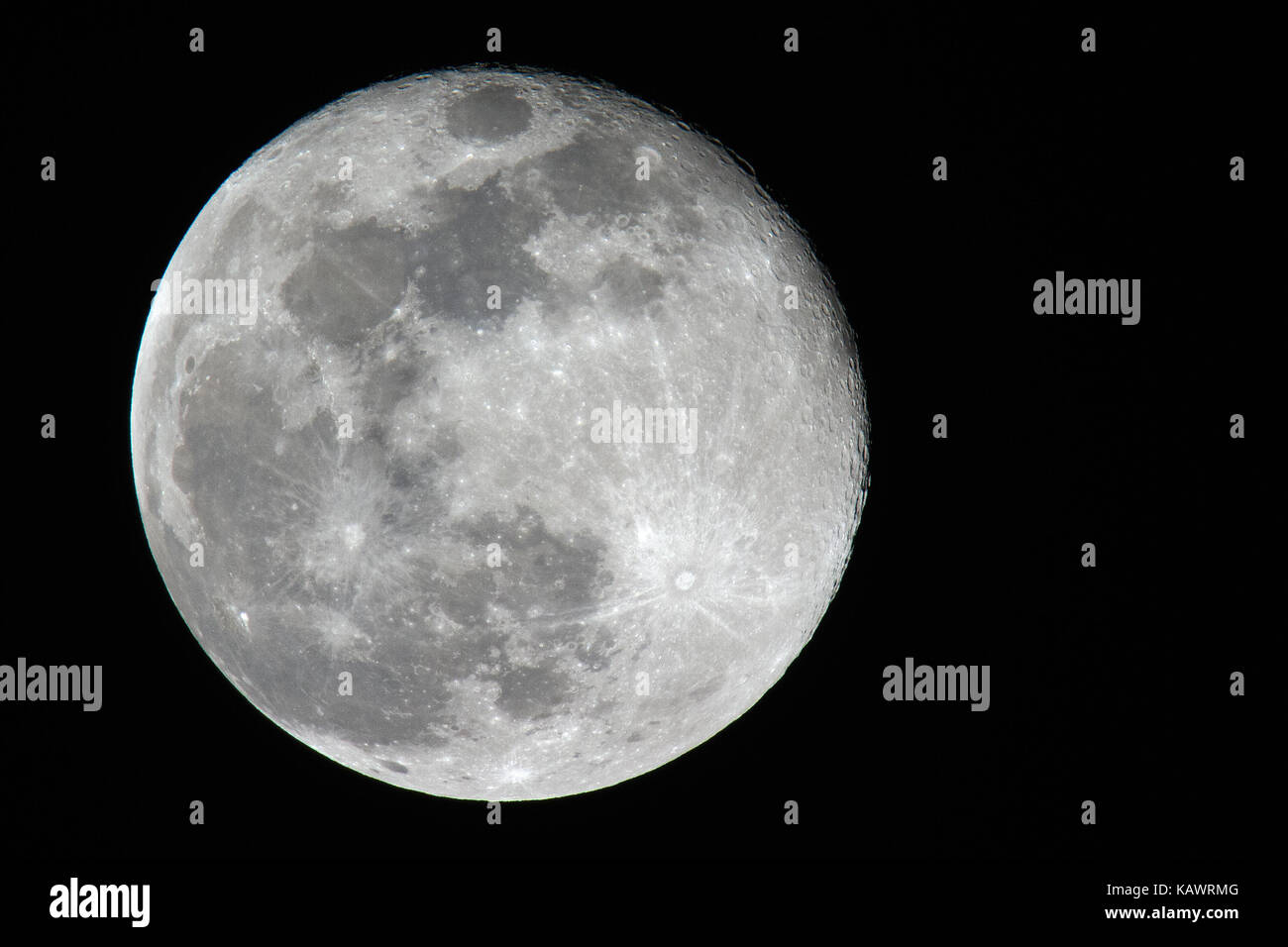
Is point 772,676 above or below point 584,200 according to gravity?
below

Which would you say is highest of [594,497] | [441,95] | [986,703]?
[441,95]

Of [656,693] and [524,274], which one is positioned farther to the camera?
[656,693]

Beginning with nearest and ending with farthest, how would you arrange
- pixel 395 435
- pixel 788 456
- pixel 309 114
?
pixel 395 435
pixel 788 456
pixel 309 114

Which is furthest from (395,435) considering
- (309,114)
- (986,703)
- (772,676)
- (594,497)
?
(986,703)

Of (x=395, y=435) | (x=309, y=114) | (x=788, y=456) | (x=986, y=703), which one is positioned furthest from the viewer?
(x=986, y=703)

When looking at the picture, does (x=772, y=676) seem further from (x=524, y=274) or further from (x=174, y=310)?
(x=174, y=310)

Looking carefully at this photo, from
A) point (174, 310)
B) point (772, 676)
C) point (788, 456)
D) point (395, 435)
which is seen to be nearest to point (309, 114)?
point (174, 310)

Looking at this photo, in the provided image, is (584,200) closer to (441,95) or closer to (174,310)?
(441,95)
